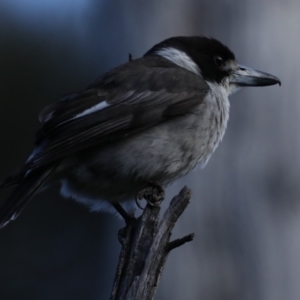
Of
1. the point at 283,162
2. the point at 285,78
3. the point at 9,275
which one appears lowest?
the point at 9,275

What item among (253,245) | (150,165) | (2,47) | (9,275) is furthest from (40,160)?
(2,47)

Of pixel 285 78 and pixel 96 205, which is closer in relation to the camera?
pixel 96 205

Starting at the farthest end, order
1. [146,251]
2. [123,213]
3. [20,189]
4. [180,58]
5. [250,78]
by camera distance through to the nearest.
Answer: [180,58] → [250,78] → [123,213] → [20,189] → [146,251]

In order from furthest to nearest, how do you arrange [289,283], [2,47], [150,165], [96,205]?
[2,47] → [289,283] → [96,205] → [150,165]

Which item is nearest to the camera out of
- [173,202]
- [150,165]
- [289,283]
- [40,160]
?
[173,202]

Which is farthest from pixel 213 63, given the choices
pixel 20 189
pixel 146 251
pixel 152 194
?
pixel 146 251

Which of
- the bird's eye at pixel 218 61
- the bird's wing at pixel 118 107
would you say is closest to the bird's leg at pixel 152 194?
the bird's wing at pixel 118 107

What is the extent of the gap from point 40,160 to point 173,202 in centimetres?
62

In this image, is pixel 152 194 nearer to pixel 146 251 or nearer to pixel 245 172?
pixel 146 251

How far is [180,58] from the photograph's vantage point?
17.0ft

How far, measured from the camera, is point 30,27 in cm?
955

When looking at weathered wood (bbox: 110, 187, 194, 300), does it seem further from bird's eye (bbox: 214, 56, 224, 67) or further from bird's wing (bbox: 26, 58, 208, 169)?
bird's eye (bbox: 214, 56, 224, 67)

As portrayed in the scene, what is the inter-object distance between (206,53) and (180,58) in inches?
5.4

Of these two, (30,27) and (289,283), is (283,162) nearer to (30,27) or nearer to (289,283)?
(289,283)
